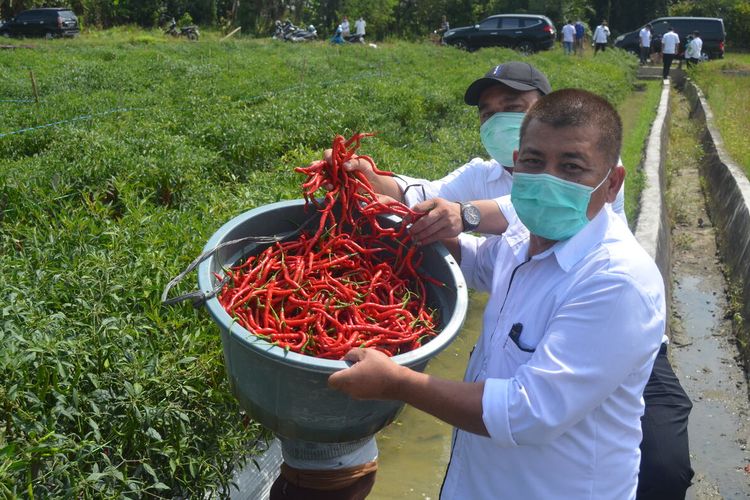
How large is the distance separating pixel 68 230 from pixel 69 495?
193 centimetres

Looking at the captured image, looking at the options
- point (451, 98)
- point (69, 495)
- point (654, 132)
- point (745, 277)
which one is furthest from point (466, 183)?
point (654, 132)

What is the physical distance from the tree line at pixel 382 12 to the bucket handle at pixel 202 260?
117 feet

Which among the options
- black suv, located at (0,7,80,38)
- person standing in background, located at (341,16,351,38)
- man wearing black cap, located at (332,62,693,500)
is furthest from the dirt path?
black suv, located at (0,7,80,38)

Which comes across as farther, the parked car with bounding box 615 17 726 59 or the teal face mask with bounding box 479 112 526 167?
the parked car with bounding box 615 17 726 59

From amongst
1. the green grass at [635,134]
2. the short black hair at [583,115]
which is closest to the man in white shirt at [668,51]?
the green grass at [635,134]

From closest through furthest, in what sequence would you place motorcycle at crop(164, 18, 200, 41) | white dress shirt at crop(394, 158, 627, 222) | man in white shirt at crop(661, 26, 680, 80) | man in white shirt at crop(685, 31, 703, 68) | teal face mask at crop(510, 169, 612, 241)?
1. teal face mask at crop(510, 169, 612, 241)
2. white dress shirt at crop(394, 158, 627, 222)
3. man in white shirt at crop(661, 26, 680, 80)
4. man in white shirt at crop(685, 31, 703, 68)
5. motorcycle at crop(164, 18, 200, 41)

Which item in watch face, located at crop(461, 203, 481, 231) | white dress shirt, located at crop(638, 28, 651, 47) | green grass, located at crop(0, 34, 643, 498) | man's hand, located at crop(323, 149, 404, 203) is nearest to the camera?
green grass, located at crop(0, 34, 643, 498)

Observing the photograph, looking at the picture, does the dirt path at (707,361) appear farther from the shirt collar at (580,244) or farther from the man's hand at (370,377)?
the man's hand at (370,377)

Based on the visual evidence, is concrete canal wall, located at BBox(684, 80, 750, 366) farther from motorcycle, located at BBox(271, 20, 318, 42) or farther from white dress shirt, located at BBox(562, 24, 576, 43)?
motorcycle, located at BBox(271, 20, 318, 42)

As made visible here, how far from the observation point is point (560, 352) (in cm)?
186

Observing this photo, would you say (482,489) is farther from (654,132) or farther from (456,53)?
(456,53)

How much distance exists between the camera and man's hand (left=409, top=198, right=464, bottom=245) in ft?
8.50

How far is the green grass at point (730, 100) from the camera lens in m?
12.5

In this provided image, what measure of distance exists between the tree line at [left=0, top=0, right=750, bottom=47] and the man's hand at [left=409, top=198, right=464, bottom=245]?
3571 centimetres
